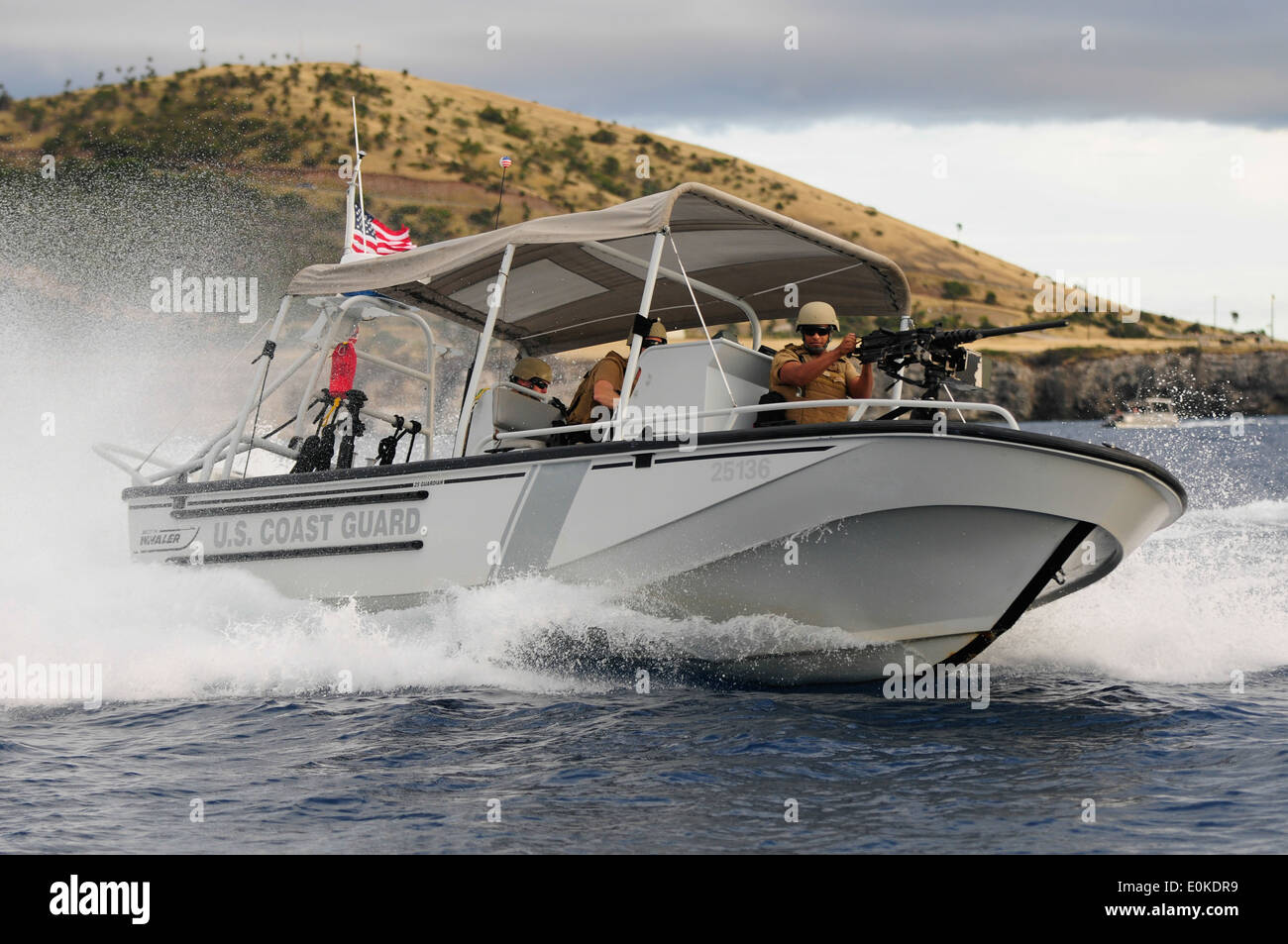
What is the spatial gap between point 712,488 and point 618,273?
115 inches

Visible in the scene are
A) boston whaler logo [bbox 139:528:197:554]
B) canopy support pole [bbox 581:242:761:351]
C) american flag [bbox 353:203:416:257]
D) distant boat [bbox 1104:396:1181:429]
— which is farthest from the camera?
distant boat [bbox 1104:396:1181:429]

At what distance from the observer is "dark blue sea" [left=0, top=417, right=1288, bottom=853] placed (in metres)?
6.06

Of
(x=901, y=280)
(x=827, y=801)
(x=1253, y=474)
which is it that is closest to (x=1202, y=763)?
(x=827, y=801)

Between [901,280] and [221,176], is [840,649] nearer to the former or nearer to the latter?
[901,280]

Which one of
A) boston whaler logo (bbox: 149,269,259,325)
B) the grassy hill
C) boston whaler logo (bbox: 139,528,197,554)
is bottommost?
boston whaler logo (bbox: 139,528,197,554)

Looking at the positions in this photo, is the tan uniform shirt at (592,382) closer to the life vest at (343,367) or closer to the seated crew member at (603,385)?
the seated crew member at (603,385)

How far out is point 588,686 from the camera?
906cm

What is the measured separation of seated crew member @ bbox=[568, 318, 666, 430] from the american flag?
10.5 ft

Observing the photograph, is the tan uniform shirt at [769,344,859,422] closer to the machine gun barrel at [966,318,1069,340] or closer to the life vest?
the machine gun barrel at [966,318,1069,340]

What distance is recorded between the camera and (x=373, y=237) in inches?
477

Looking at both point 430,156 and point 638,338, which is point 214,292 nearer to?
point 430,156

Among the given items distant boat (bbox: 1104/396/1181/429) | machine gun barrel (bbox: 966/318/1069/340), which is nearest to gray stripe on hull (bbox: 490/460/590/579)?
machine gun barrel (bbox: 966/318/1069/340)

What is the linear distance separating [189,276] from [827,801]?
4964 cm
